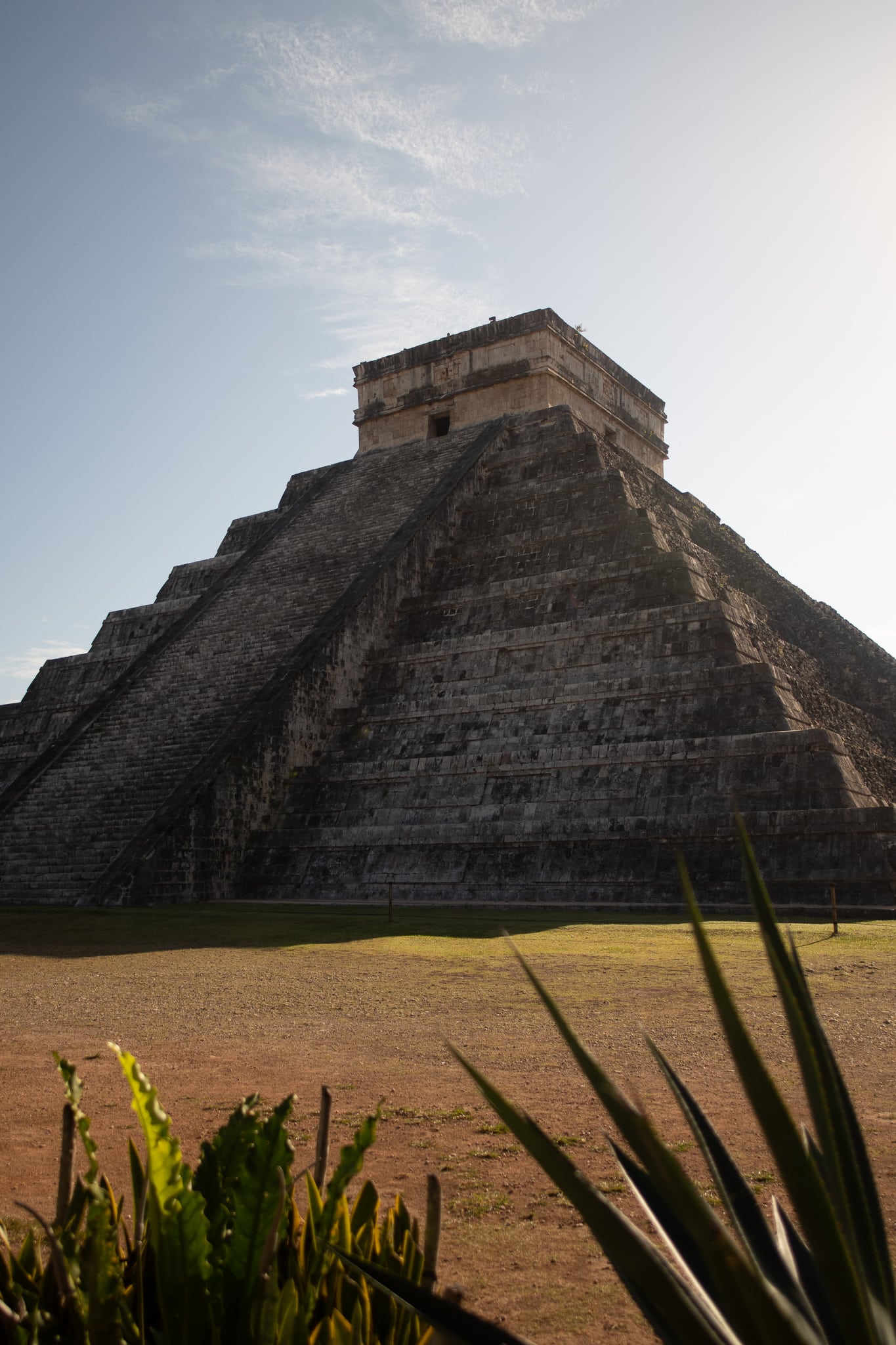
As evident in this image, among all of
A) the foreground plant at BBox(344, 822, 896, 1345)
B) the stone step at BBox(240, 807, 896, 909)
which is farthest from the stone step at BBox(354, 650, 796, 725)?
the foreground plant at BBox(344, 822, 896, 1345)

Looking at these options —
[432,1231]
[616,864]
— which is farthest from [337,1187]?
[616,864]

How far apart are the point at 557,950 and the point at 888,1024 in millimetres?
3333

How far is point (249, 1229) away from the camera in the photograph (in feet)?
5.46

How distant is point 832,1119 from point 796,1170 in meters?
0.20

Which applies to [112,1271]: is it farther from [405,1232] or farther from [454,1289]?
[405,1232]

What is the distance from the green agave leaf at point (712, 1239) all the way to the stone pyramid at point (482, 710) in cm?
937

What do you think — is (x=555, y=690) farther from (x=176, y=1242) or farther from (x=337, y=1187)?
(x=176, y=1242)

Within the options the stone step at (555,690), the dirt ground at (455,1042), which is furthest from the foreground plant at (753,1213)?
the stone step at (555,690)

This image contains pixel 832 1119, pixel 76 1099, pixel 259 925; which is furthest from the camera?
pixel 259 925

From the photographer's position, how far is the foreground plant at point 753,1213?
109 cm

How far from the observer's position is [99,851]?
13508 mm

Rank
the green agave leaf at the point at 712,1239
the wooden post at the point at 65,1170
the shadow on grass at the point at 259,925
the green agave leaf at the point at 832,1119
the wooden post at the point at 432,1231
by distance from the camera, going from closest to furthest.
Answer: the green agave leaf at the point at 712,1239
the green agave leaf at the point at 832,1119
the wooden post at the point at 432,1231
the wooden post at the point at 65,1170
the shadow on grass at the point at 259,925

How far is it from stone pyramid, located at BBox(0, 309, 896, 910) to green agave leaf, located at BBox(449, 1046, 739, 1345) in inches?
367

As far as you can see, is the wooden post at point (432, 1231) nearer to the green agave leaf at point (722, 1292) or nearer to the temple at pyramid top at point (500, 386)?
the green agave leaf at point (722, 1292)
